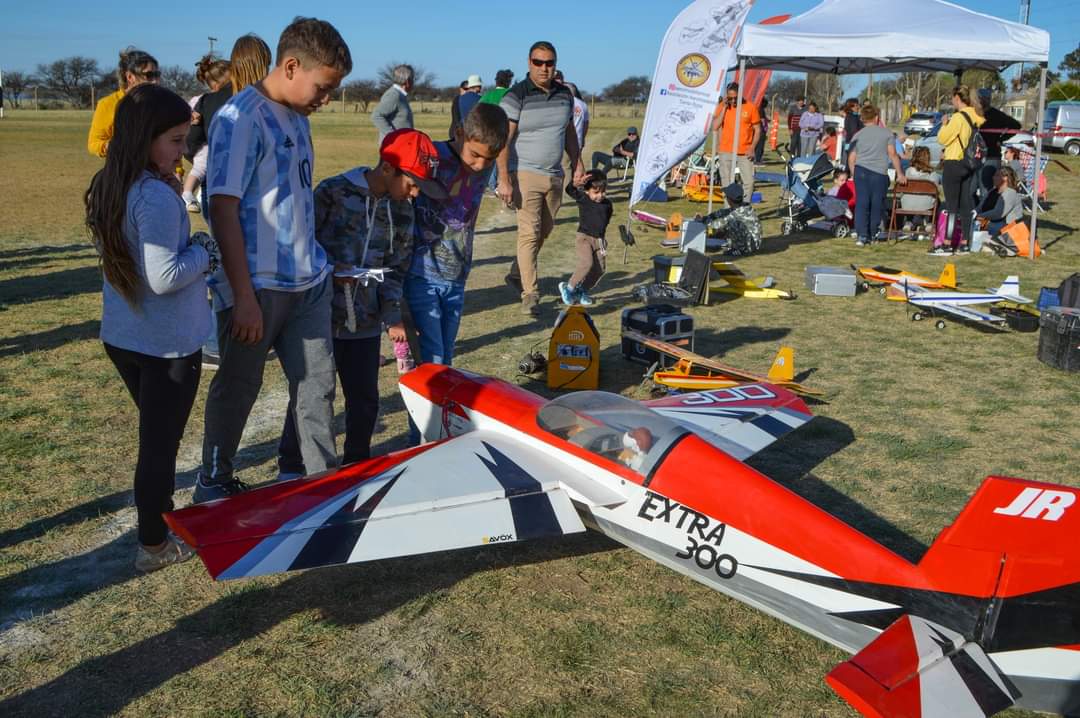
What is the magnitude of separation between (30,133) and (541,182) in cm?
3870

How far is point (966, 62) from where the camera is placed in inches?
536

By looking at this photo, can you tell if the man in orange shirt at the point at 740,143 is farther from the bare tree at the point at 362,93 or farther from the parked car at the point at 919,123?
the bare tree at the point at 362,93

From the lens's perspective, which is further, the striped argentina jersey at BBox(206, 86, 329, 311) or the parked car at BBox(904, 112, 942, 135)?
the parked car at BBox(904, 112, 942, 135)

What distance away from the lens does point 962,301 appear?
29.0 feet

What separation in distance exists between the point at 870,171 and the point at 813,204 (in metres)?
2.10

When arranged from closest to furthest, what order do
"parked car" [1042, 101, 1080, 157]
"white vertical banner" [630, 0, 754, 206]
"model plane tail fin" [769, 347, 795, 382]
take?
1. "model plane tail fin" [769, 347, 795, 382]
2. "white vertical banner" [630, 0, 754, 206]
3. "parked car" [1042, 101, 1080, 157]

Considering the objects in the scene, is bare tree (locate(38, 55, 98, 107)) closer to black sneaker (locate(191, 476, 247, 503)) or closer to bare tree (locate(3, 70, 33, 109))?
bare tree (locate(3, 70, 33, 109))

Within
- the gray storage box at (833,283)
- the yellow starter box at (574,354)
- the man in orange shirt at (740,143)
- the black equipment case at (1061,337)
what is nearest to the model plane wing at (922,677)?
the yellow starter box at (574,354)

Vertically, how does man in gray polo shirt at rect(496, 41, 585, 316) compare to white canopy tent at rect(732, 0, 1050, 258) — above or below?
below

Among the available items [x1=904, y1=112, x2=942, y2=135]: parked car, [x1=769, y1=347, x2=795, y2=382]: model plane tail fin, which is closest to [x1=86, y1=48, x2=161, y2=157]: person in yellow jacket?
[x1=769, y1=347, x2=795, y2=382]: model plane tail fin

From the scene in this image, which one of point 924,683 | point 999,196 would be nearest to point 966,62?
point 999,196

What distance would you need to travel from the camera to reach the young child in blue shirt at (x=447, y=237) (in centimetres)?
498

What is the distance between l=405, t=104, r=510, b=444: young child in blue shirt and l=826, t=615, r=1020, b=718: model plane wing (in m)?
3.07

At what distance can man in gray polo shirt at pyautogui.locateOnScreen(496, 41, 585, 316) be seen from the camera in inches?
334
